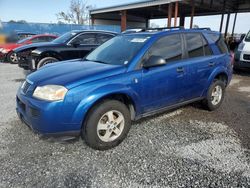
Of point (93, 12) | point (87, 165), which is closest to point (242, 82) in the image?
point (87, 165)

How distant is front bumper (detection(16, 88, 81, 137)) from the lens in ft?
8.90

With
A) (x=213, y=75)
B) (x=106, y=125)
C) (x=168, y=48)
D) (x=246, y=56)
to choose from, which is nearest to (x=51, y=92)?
(x=106, y=125)

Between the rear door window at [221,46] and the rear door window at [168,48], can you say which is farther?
the rear door window at [221,46]

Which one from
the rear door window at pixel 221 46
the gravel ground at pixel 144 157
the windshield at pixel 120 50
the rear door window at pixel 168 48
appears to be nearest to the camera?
the gravel ground at pixel 144 157

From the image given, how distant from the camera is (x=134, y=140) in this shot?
11.4 ft

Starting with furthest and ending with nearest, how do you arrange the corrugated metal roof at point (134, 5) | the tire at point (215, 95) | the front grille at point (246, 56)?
the corrugated metal roof at point (134, 5) < the front grille at point (246, 56) < the tire at point (215, 95)

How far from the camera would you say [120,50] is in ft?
12.4

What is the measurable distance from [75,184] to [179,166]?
1288 millimetres

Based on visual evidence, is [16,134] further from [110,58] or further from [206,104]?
[206,104]

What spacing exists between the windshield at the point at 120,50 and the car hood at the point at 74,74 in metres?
0.27

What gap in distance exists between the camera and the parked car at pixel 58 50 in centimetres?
727

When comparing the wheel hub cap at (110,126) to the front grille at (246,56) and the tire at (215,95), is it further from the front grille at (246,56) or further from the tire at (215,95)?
the front grille at (246,56)

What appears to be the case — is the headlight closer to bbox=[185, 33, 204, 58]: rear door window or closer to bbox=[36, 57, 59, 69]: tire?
bbox=[185, 33, 204, 58]: rear door window

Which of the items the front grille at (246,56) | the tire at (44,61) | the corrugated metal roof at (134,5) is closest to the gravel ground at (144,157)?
the tire at (44,61)
